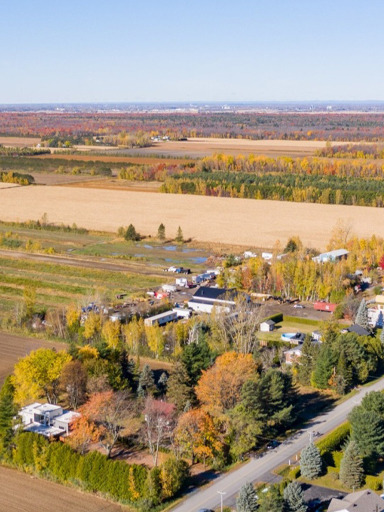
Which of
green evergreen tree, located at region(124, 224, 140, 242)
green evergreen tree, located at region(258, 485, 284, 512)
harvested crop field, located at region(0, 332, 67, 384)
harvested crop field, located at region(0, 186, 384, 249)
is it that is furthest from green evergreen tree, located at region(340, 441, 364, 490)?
green evergreen tree, located at region(124, 224, 140, 242)

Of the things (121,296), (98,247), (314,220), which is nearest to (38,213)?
(98,247)

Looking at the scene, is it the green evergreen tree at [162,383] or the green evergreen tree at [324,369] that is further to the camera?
the green evergreen tree at [324,369]

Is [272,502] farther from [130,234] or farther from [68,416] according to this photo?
[130,234]

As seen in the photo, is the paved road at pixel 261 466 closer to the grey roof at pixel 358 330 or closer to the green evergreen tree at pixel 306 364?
the green evergreen tree at pixel 306 364

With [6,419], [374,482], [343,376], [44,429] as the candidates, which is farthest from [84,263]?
[374,482]

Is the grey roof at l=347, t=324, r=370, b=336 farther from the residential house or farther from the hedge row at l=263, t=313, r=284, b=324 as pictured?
the residential house

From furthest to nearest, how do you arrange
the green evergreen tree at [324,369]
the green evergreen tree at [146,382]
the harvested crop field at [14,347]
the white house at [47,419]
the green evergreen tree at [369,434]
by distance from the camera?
the harvested crop field at [14,347] → the green evergreen tree at [324,369] → the green evergreen tree at [146,382] → the white house at [47,419] → the green evergreen tree at [369,434]

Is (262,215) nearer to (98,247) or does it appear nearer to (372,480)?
(98,247)

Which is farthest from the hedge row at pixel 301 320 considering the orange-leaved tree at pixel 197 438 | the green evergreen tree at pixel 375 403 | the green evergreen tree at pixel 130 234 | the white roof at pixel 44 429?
the green evergreen tree at pixel 130 234
